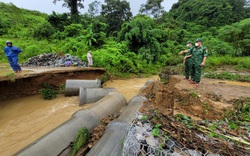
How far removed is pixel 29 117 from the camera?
5043 mm

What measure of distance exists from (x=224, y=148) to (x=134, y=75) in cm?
979

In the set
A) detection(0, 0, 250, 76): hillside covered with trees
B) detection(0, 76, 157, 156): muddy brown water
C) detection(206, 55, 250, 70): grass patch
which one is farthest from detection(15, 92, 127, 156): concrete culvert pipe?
detection(206, 55, 250, 70): grass patch

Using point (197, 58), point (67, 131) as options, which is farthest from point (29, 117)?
point (197, 58)

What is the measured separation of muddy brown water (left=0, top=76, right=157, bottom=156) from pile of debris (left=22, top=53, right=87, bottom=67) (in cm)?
364

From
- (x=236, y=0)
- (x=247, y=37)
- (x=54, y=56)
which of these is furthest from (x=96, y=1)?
(x=236, y=0)

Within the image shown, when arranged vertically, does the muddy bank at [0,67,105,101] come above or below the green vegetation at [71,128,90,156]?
above

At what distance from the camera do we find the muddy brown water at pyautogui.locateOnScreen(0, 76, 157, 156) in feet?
12.5

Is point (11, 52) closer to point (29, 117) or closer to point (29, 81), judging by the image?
point (29, 81)

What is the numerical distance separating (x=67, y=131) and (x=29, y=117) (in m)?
2.93

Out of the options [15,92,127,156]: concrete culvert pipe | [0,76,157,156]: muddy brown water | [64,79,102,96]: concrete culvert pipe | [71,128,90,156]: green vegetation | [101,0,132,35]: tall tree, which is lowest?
[0,76,157,156]: muddy brown water

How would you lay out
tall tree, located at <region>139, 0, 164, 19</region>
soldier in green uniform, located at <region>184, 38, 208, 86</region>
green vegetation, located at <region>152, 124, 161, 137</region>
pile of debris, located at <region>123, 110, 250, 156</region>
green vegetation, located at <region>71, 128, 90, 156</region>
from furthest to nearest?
tall tree, located at <region>139, 0, 164, 19</region> → soldier in green uniform, located at <region>184, 38, 208, 86</region> → green vegetation, located at <region>71, 128, 90, 156</region> → green vegetation, located at <region>152, 124, 161, 137</region> → pile of debris, located at <region>123, 110, 250, 156</region>

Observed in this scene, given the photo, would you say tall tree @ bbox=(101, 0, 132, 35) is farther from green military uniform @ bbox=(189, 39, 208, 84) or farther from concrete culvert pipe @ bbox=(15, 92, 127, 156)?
concrete culvert pipe @ bbox=(15, 92, 127, 156)

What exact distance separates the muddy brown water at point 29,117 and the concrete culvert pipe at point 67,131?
4.45ft

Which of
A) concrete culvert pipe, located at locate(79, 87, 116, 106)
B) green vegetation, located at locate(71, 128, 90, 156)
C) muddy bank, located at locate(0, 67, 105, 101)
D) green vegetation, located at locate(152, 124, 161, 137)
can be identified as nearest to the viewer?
green vegetation, located at locate(152, 124, 161, 137)
